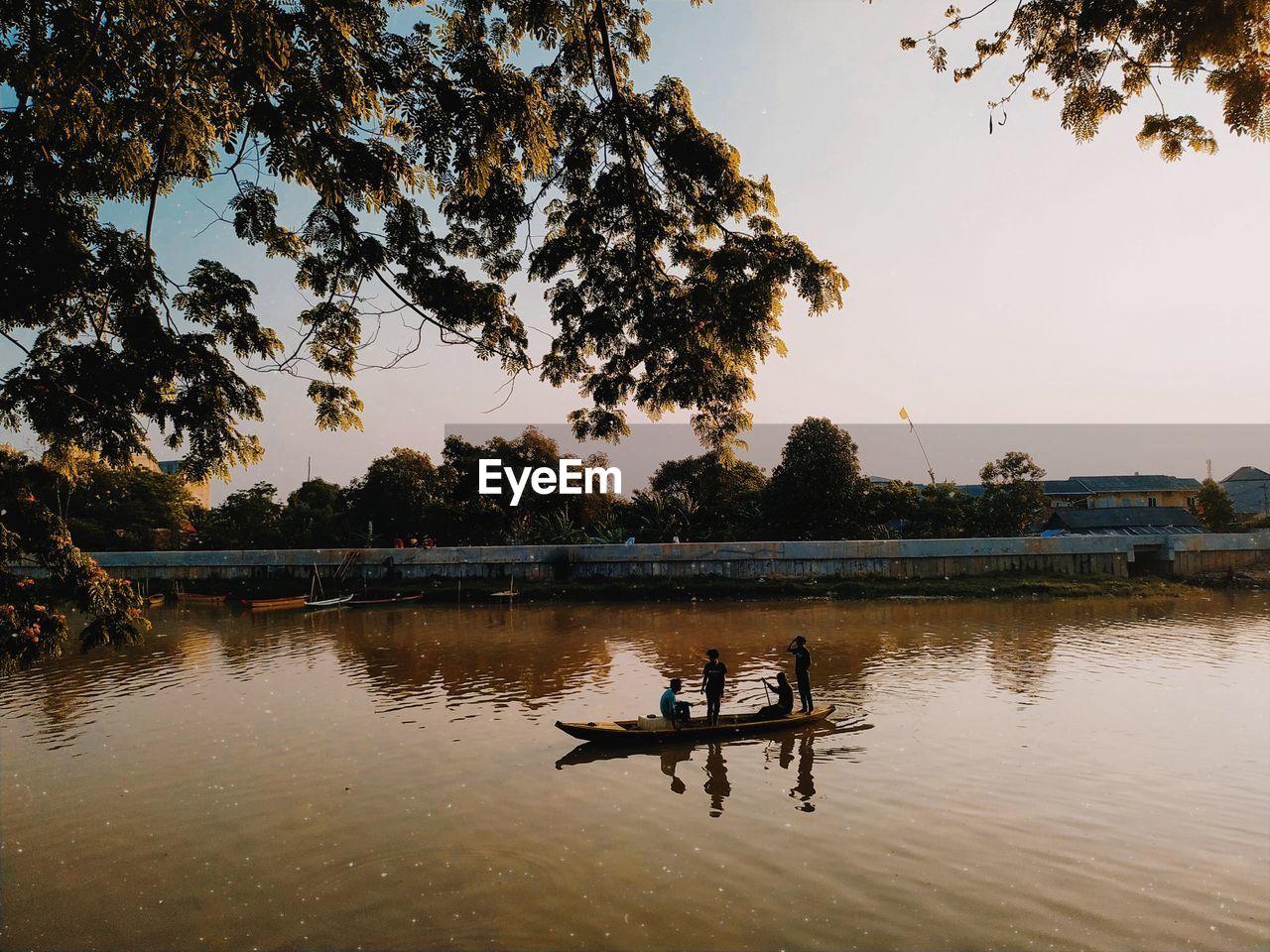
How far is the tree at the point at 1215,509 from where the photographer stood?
55312 millimetres

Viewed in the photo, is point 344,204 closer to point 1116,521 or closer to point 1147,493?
point 1116,521

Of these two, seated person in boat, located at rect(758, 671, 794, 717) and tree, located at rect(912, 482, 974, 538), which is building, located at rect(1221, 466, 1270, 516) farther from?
seated person in boat, located at rect(758, 671, 794, 717)

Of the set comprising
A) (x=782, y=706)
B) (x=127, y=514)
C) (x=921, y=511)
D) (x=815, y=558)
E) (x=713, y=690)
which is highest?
(x=127, y=514)

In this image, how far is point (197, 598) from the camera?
42562 millimetres

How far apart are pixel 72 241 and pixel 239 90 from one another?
9.57 ft

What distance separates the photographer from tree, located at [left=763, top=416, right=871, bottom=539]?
4353cm

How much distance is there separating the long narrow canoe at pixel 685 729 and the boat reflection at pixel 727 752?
0.14 meters

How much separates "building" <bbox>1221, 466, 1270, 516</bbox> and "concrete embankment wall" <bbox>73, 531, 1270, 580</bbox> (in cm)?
4522

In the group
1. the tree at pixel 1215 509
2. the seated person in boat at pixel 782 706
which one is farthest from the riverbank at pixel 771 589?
the seated person in boat at pixel 782 706

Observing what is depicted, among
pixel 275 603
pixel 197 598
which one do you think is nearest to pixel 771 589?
pixel 275 603

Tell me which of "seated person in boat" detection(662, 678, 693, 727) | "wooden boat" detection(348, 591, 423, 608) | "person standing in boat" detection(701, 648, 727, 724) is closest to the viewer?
"seated person in boat" detection(662, 678, 693, 727)

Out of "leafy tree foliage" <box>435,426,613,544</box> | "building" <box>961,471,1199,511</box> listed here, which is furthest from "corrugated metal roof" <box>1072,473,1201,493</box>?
"leafy tree foliage" <box>435,426,613,544</box>

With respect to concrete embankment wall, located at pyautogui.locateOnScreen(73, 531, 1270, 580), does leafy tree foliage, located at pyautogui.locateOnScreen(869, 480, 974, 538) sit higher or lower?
higher

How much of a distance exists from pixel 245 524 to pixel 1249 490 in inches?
3669
